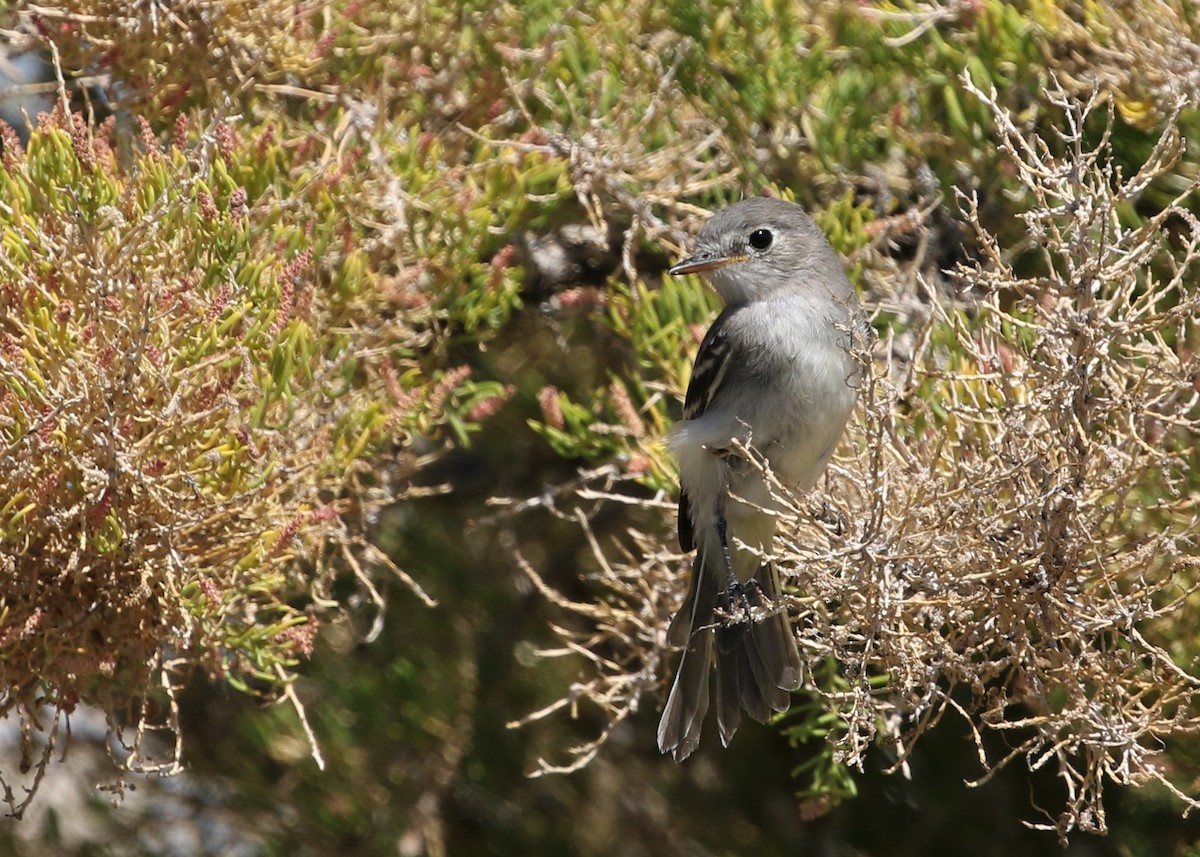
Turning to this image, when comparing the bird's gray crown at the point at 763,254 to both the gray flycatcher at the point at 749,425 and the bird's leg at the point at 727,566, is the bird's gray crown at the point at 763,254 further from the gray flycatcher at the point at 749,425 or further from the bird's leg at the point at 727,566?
the bird's leg at the point at 727,566

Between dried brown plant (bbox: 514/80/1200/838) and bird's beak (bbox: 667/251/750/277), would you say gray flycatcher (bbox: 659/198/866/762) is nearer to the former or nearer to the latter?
bird's beak (bbox: 667/251/750/277)

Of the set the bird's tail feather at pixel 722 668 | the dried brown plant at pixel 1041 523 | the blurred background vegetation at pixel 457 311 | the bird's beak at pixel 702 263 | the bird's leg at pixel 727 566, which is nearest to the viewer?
the dried brown plant at pixel 1041 523

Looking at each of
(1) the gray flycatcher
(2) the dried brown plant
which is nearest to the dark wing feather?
(1) the gray flycatcher

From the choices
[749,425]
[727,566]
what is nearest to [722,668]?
[727,566]

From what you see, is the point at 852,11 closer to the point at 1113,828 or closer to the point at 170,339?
the point at 170,339

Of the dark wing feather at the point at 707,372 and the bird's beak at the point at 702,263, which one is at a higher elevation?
the bird's beak at the point at 702,263

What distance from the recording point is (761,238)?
2982mm

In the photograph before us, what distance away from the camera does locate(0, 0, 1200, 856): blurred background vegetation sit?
7.66 ft

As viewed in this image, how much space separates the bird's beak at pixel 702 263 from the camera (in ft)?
9.48

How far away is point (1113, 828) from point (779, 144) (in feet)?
5.88

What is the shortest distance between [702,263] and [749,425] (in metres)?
0.37

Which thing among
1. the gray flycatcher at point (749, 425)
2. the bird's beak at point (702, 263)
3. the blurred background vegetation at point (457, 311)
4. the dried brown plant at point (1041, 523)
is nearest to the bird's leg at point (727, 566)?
the gray flycatcher at point (749, 425)

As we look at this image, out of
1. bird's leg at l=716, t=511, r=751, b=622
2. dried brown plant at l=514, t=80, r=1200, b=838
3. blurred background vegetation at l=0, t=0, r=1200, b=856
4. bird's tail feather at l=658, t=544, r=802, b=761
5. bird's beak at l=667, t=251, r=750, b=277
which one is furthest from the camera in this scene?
bird's beak at l=667, t=251, r=750, b=277

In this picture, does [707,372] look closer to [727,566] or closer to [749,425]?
[749,425]
